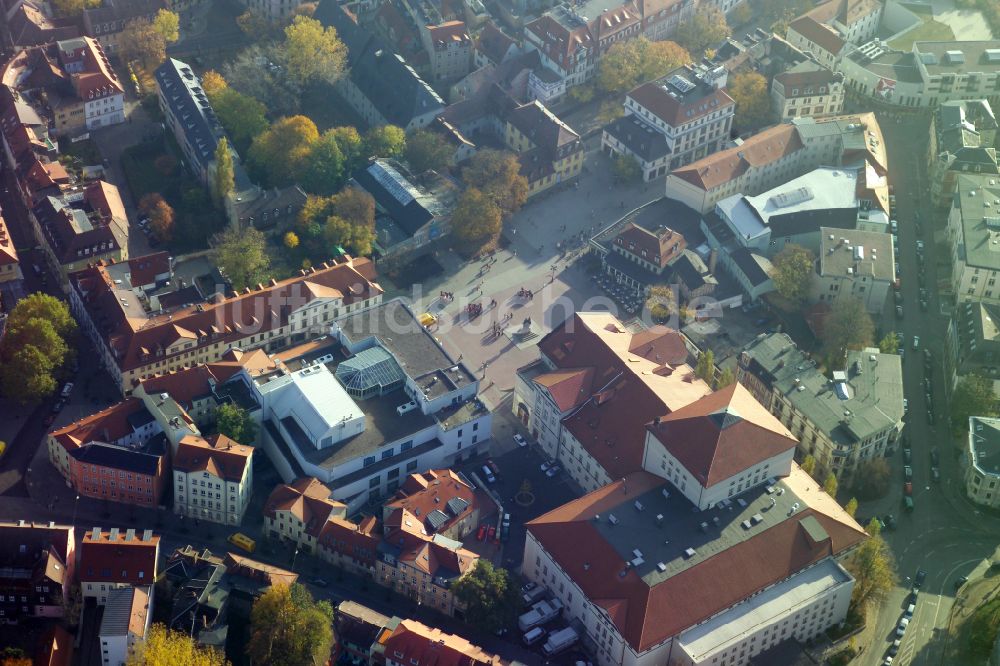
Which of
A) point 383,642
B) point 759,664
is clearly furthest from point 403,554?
point 759,664

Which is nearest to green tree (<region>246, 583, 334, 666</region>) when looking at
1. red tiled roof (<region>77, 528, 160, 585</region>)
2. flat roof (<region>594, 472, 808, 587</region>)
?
red tiled roof (<region>77, 528, 160, 585</region>)

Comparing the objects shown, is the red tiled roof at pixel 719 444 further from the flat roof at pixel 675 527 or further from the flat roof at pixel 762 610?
the flat roof at pixel 762 610

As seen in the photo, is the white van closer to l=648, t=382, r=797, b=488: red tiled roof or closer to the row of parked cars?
the row of parked cars

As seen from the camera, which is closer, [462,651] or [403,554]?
[462,651]

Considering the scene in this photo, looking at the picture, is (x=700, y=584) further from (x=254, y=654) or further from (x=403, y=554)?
(x=254, y=654)

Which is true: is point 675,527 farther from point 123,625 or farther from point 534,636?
point 123,625

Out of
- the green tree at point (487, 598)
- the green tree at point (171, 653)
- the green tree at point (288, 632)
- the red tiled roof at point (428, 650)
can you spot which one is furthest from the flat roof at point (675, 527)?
the green tree at point (171, 653)
